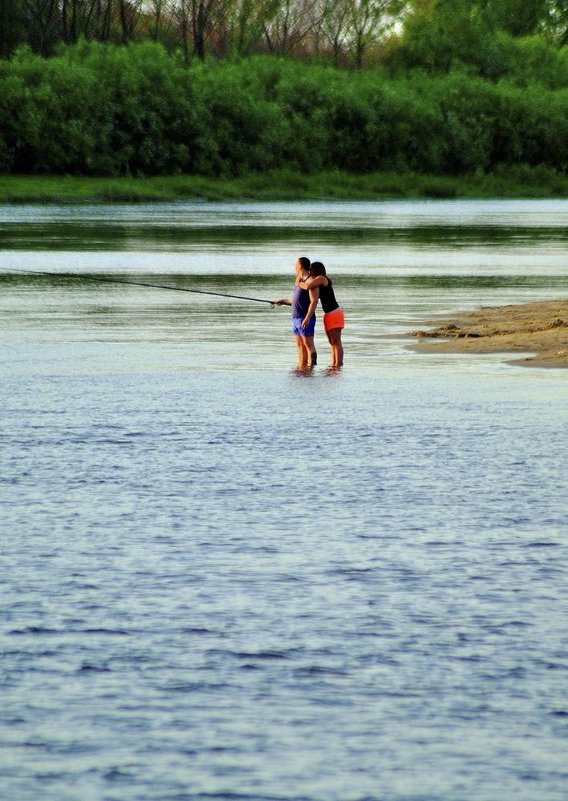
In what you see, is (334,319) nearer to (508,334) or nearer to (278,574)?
(508,334)

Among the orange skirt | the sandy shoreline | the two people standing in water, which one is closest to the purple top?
the two people standing in water

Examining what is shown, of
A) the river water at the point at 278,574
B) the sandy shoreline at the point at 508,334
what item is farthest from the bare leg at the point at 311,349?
the sandy shoreline at the point at 508,334

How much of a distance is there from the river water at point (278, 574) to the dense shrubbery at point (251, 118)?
81.8m

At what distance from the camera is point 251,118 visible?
363 ft

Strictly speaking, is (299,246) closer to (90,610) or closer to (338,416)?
(338,416)

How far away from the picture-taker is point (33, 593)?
→ 8.92 meters

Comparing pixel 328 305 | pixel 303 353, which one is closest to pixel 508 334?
pixel 303 353

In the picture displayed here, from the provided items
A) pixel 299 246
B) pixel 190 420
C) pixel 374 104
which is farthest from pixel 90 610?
pixel 374 104

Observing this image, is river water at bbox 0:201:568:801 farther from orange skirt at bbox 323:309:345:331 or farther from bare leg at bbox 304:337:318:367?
orange skirt at bbox 323:309:345:331

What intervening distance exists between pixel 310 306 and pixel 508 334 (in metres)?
5.19

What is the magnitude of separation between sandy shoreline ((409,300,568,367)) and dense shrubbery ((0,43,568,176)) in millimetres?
75096

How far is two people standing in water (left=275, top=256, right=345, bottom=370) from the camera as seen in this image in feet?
61.7

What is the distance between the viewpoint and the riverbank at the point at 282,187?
311 feet

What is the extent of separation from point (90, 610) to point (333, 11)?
131458mm
